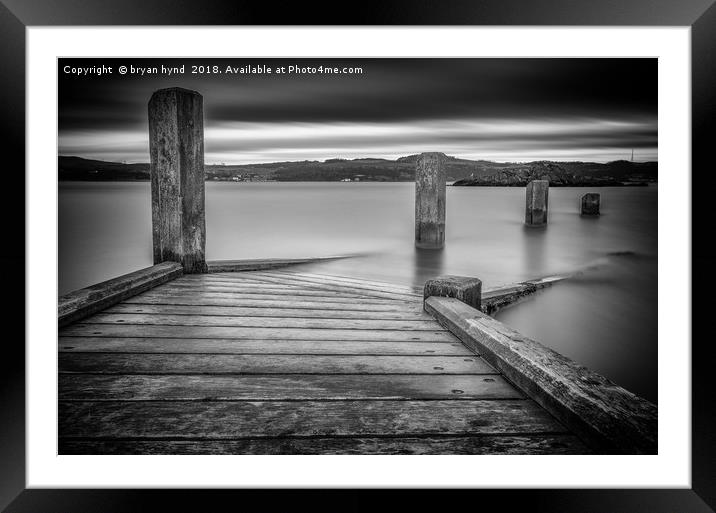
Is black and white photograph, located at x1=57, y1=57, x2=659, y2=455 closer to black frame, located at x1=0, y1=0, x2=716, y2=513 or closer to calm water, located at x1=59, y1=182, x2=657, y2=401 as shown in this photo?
calm water, located at x1=59, y1=182, x2=657, y2=401

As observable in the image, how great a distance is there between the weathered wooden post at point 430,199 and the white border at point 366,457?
4.88 metres

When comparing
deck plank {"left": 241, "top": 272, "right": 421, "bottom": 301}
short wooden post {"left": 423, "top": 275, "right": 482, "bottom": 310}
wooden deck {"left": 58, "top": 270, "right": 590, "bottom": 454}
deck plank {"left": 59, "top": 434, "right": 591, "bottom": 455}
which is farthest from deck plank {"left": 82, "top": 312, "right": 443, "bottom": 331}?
deck plank {"left": 59, "top": 434, "right": 591, "bottom": 455}

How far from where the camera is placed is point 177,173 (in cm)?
272

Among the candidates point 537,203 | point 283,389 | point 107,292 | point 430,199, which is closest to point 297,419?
point 283,389

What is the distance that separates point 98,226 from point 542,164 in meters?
9.76

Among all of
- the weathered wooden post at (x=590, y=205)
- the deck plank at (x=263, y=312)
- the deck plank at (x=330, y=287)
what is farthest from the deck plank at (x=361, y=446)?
the weathered wooden post at (x=590, y=205)

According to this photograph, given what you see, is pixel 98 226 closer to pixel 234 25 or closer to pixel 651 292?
pixel 651 292

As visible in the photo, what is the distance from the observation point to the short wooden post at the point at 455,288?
82.3 inches

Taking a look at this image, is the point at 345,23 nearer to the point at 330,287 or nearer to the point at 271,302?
the point at 271,302

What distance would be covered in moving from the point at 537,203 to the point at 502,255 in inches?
148

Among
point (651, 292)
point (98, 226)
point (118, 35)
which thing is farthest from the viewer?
point (98, 226)

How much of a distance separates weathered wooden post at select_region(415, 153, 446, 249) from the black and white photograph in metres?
0.03

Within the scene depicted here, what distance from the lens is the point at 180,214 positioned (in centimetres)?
277
